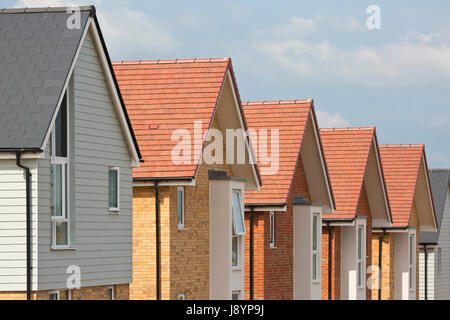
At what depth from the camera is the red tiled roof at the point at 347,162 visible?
121ft

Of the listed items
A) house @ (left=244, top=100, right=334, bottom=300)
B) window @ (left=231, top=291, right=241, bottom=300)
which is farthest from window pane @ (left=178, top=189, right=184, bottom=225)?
house @ (left=244, top=100, right=334, bottom=300)

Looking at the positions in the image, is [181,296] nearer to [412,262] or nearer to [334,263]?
[334,263]

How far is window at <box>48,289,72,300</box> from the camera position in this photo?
2023cm

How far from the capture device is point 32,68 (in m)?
20.4

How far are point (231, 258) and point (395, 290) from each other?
63.5ft

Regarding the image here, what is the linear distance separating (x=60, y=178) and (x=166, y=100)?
20.6ft

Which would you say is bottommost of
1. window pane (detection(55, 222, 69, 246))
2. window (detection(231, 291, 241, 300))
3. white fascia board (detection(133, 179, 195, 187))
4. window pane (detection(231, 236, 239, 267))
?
window (detection(231, 291, 241, 300))

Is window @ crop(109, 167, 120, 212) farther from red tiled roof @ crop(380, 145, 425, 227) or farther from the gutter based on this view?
red tiled roof @ crop(380, 145, 425, 227)

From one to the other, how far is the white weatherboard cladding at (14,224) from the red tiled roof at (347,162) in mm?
18763

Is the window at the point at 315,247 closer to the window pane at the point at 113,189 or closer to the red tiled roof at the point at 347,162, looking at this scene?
the red tiled roof at the point at 347,162

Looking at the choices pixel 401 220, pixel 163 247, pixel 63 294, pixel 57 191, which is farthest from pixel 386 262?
pixel 57 191

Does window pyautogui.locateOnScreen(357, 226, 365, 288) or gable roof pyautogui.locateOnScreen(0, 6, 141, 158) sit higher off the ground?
gable roof pyautogui.locateOnScreen(0, 6, 141, 158)

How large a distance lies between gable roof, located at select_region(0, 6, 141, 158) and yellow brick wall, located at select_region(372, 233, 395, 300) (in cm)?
2495
